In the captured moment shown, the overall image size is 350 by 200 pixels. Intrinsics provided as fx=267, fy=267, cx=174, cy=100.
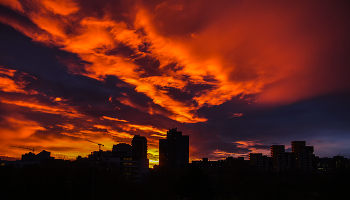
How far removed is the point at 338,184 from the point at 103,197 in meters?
77.4

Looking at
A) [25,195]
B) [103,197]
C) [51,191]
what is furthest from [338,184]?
[25,195]

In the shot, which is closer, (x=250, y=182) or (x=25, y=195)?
(x=25, y=195)

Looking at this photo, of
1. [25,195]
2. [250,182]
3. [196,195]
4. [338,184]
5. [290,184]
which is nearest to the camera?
[196,195]

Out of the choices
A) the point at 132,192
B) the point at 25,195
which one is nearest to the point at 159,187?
the point at 132,192

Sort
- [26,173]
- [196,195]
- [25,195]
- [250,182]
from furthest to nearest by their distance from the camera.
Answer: [250,182] < [26,173] < [25,195] < [196,195]

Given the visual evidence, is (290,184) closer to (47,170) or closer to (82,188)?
(82,188)

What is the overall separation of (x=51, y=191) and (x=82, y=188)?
442 inches

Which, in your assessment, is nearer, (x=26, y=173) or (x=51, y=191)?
(x=51, y=191)

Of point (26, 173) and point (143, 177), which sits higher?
point (26, 173)

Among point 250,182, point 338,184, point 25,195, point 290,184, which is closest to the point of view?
point 25,195

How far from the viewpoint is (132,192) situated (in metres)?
93.3

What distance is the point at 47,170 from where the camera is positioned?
86.8 meters

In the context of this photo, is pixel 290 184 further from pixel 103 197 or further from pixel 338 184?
pixel 103 197

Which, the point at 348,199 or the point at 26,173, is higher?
the point at 26,173
